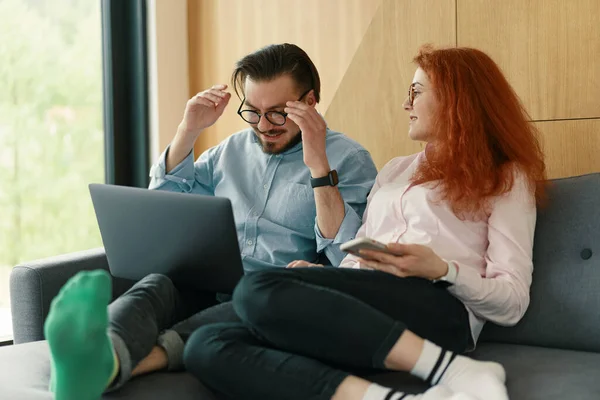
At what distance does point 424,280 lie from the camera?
174 cm

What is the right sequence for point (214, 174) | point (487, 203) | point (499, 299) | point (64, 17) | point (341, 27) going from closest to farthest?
point (499, 299) → point (487, 203) → point (214, 174) → point (341, 27) → point (64, 17)

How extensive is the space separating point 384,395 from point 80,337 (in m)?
0.56

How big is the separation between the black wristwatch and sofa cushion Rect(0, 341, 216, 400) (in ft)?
2.34

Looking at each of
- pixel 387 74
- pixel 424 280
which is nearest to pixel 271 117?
pixel 387 74

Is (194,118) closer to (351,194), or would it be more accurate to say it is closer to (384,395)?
(351,194)

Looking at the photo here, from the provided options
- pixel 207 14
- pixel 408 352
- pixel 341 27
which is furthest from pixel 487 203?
pixel 207 14

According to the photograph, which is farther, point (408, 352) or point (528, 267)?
point (528, 267)

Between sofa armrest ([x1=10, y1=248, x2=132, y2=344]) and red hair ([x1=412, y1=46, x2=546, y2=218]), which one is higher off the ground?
red hair ([x1=412, y1=46, x2=546, y2=218])

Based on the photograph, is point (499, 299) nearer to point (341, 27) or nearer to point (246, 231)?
point (246, 231)

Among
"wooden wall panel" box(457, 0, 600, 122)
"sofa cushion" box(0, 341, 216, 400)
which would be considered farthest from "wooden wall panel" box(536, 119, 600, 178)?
"sofa cushion" box(0, 341, 216, 400)

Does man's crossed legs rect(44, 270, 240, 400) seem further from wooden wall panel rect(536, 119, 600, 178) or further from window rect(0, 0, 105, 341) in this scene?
window rect(0, 0, 105, 341)

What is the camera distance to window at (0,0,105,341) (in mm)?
2904

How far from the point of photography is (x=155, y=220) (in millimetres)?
1790

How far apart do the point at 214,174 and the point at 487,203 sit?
96 cm
